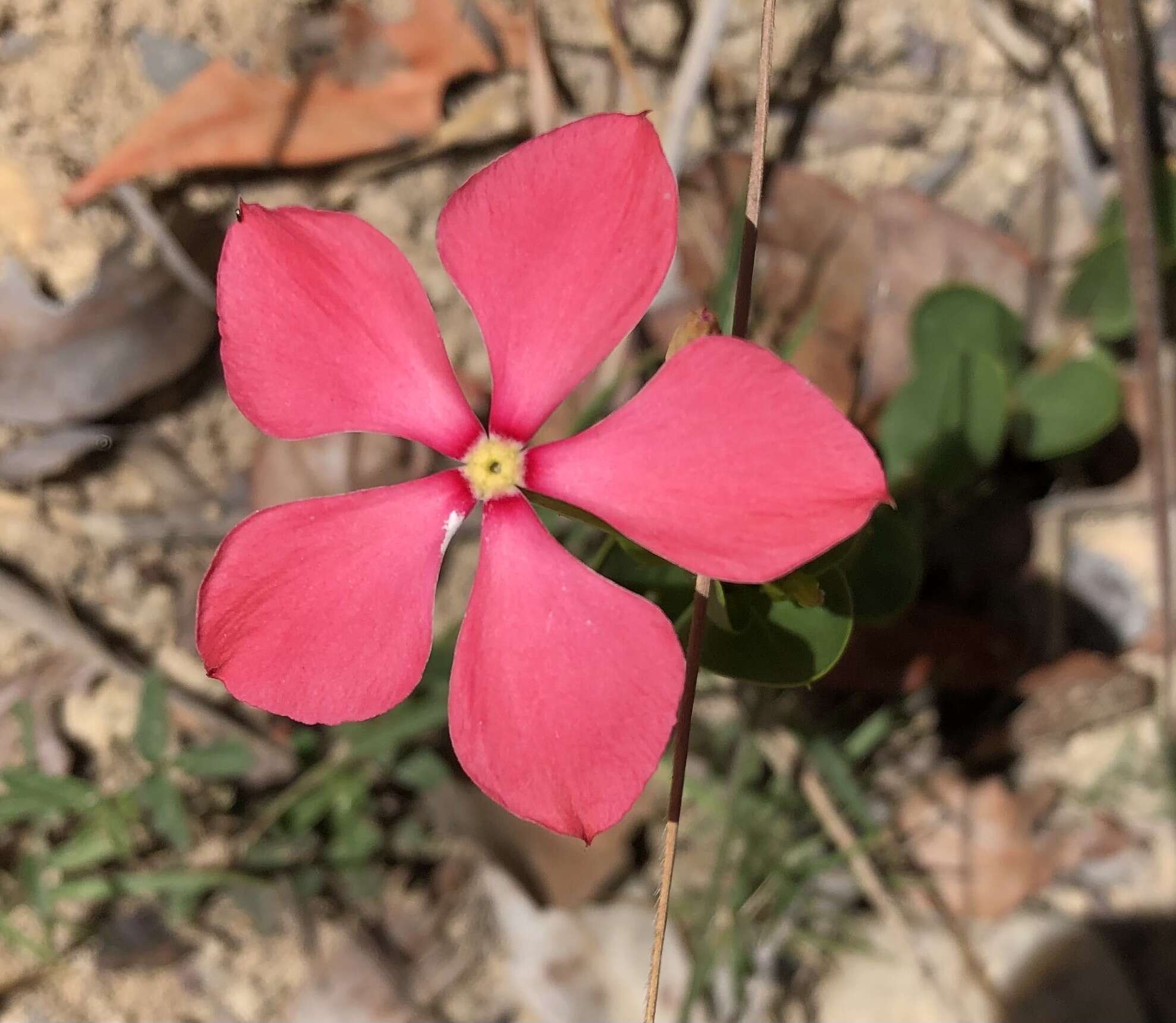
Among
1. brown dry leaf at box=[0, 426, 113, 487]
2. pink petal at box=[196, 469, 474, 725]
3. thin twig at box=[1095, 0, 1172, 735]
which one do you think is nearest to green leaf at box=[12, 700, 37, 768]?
brown dry leaf at box=[0, 426, 113, 487]

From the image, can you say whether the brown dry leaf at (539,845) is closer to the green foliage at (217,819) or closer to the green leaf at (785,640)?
the green foliage at (217,819)

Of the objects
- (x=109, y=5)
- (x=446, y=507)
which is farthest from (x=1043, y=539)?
(x=109, y=5)

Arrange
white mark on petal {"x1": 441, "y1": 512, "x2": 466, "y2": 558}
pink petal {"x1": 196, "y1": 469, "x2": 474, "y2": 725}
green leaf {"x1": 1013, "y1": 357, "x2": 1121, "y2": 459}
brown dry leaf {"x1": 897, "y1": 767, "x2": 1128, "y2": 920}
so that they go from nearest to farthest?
pink petal {"x1": 196, "y1": 469, "x2": 474, "y2": 725}, white mark on petal {"x1": 441, "y1": 512, "x2": 466, "y2": 558}, green leaf {"x1": 1013, "y1": 357, "x2": 1121, "y2": 459}, brown dry leaf {"x1": 897, "y1": 767, "x2": 1128, "y2": 920}

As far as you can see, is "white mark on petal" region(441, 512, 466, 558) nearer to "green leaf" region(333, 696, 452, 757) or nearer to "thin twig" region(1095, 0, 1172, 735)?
"green leaf" region(333, 696, 452, 757)

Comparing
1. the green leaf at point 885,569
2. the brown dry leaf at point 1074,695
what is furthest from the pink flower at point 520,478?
the brown dry leaf at point 1074,695

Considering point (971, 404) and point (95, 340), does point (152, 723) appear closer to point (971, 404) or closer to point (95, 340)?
point (95, 340)

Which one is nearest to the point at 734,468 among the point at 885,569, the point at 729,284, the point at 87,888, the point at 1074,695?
the point at 885,569

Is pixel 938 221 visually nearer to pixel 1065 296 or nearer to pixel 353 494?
pixel 1065 296
